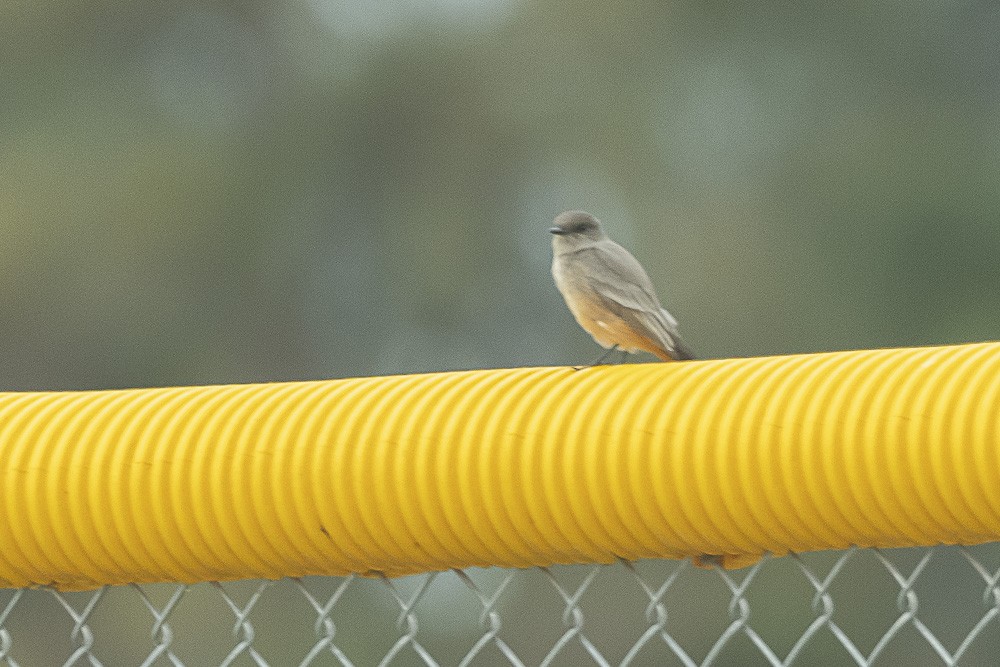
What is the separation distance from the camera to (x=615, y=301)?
4465 millimetres

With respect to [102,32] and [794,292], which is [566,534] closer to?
[794,292]

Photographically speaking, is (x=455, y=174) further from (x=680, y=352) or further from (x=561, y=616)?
(x=680, y=352)

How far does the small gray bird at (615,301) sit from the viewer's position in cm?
414

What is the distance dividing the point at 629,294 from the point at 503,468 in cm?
212

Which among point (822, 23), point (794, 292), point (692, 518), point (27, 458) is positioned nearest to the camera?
point (692, 518)

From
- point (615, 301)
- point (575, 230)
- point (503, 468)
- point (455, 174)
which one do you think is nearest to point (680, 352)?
point (615, 301)

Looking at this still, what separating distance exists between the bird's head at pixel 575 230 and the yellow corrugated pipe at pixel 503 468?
2649 millimetres

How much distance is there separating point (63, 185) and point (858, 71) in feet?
26.1

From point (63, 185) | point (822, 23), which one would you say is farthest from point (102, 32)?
point (822, 23)

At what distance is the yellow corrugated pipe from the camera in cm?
218

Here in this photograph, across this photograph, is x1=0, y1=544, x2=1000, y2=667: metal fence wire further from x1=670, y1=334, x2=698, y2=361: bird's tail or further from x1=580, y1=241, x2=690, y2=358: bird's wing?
x1=670, y1=334, x2=698, y2=361: bird's tail

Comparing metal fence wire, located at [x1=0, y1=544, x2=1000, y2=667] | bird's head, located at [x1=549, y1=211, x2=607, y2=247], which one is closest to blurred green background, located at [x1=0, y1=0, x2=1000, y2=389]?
metal fence wire, located at [x1=0, y1=544, x2=1000, y2=667]

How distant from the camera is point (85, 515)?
269 centimetres

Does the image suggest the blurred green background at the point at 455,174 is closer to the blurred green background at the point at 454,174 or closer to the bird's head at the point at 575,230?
the blurred green background at the point at 454,174
